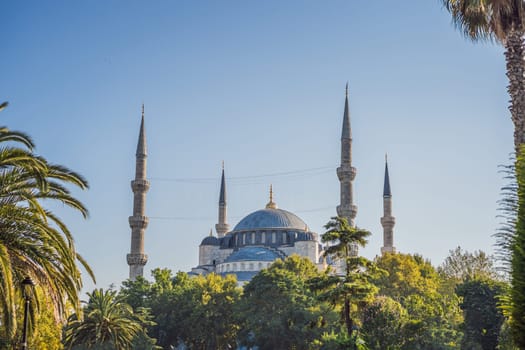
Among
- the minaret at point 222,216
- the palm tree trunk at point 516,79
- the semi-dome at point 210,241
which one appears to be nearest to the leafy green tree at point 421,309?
the palm tree trunk at point 516,79

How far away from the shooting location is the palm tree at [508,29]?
53.0 feet

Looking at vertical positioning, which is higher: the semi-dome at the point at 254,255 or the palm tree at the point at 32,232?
the semi-dome at the point at 254,255

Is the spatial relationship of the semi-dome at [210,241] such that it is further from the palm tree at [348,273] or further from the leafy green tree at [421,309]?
the palm tree at [348,273]

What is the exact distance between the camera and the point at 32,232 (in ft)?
55.6

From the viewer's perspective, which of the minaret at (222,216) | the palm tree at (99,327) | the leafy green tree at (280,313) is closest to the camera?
the palm tree at (99,327)

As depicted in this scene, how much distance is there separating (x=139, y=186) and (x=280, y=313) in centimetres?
2340

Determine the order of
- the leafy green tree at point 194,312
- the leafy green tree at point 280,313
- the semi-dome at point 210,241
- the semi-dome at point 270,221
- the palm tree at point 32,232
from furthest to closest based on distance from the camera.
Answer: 1. the semi-dome at point 210,241
2. the semi-dome at point 270,221
3. the leafy green tree at point 194,312
4. the leafy green tree at point 280,313
5. the palm tree at point 32,232

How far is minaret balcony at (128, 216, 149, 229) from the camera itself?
64125mm

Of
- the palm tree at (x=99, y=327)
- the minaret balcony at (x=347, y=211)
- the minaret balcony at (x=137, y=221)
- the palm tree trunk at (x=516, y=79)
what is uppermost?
the minaret balcony at (x=347, y=211)

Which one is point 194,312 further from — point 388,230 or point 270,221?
point 270,221

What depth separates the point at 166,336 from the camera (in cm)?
5162

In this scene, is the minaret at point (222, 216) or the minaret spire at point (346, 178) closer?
the minaret spire at point (346, 178)

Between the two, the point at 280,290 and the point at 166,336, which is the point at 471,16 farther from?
the point at 166,336

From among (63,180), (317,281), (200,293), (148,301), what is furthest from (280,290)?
(63,180)
